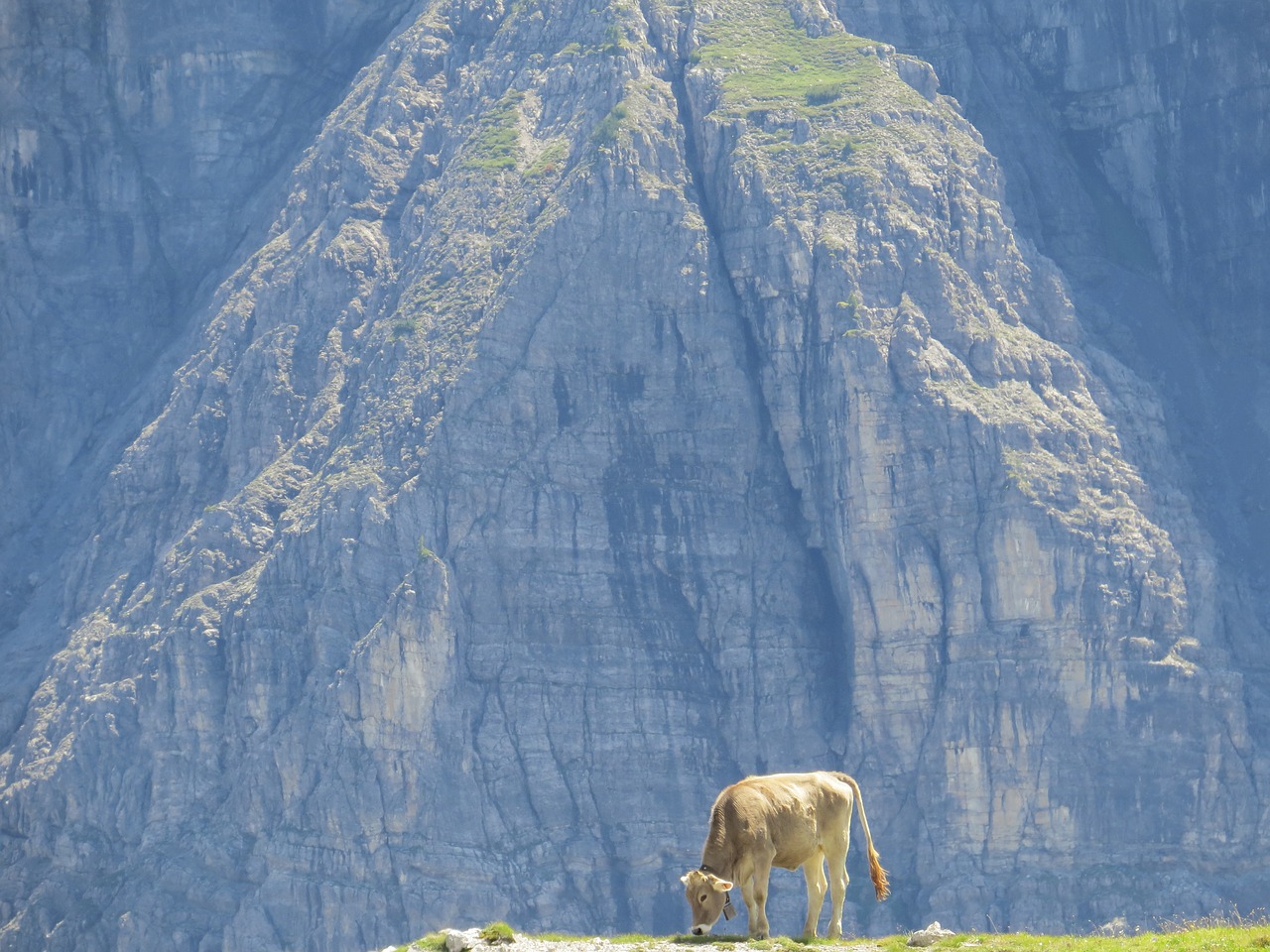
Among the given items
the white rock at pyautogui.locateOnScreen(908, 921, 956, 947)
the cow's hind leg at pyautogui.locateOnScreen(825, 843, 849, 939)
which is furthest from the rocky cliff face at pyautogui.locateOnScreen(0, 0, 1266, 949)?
the white rock at pyautogui.locateOnScreen(908, 921, 956, 947)

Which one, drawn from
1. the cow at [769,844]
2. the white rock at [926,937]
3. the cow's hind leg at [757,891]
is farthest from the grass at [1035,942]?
the cow at [769,844]

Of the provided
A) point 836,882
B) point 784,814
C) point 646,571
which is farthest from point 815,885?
point 646,571

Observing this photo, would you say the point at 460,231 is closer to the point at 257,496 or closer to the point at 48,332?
the point at 257,496

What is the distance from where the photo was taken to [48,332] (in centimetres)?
18550

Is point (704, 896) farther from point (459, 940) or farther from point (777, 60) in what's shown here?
point (777, 60)

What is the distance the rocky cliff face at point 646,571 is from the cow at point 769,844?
264 ft

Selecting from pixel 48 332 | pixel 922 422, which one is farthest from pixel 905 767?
pixel 48 332

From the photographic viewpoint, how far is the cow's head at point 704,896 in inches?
2301

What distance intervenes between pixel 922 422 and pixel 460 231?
30.6m

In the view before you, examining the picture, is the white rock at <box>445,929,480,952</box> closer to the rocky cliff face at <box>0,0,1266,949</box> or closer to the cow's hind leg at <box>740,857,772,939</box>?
the cow's hind leg at <box>740,857,772,939</box>

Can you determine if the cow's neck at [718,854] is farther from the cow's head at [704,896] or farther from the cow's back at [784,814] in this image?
the cow's head at [704,896]

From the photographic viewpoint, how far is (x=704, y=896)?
58.6m

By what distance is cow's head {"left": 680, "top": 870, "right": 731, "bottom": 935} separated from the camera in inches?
2301

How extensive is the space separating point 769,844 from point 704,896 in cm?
218
